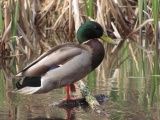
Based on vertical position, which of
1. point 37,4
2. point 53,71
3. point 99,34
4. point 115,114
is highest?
point 37,4

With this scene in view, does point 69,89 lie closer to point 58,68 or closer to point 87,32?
point 58,68

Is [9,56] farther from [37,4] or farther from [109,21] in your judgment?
[37,4]

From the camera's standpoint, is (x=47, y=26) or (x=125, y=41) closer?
(x=125, y=41)

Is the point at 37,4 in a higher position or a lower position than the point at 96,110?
higher

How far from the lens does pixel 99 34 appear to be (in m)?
5.71

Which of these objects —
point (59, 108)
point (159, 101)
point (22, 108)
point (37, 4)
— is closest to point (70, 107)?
point (59, 108)

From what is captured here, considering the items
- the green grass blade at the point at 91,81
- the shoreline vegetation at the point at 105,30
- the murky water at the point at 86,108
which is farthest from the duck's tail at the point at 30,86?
the shoreline vegetation at the point at 105,30

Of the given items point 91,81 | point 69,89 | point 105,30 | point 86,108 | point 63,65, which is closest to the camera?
point 86,108

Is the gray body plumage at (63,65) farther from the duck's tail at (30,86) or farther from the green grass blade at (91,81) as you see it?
the green grass blade at (91,81)

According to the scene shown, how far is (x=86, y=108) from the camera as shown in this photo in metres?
5.15

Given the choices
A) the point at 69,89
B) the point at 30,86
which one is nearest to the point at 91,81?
the point at 69,89

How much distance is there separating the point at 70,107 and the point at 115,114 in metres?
0.55

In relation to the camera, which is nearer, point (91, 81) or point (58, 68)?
point (58, 68)

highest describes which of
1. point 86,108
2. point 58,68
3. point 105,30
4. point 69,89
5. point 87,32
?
point 105,30
